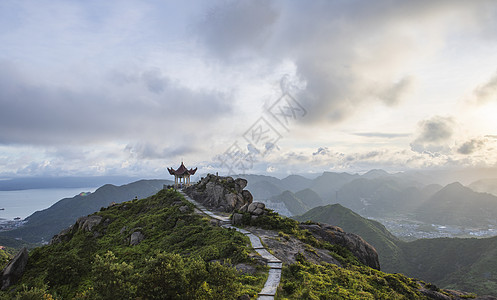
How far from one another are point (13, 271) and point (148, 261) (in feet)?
79.6

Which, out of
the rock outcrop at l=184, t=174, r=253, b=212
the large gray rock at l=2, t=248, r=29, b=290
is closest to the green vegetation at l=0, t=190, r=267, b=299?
the large gray rock at l=2, t=248, r=29, b=290

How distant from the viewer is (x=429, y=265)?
4835 inches

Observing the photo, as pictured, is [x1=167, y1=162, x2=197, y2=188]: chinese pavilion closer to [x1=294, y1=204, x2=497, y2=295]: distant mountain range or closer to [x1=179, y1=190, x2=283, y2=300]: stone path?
[x1=179, y1=190, x2=283, y2=300]: stone path

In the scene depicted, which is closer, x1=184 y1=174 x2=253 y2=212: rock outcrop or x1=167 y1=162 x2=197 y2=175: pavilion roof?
x1=184 y1=174 x2=253 y2=212: rock outcrop

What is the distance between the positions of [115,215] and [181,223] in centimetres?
1823

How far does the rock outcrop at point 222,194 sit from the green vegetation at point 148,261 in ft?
14.1

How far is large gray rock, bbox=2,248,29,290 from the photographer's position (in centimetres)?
2238

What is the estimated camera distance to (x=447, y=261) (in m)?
122

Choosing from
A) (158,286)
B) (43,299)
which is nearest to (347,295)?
(158,286)

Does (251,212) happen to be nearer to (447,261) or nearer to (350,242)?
(350,242)

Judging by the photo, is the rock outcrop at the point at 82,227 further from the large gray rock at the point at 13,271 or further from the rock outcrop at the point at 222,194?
the rock outcrop at the point at 222,194

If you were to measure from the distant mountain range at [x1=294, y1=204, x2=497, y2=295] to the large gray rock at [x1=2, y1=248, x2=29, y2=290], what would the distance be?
129839mm

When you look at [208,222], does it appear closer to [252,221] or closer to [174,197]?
[252,221]

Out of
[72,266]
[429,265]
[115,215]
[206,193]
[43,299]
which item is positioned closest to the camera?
[43,299]
